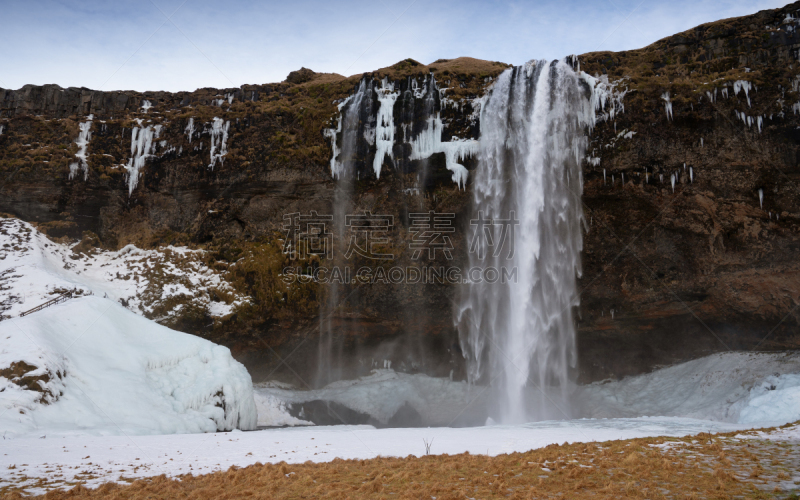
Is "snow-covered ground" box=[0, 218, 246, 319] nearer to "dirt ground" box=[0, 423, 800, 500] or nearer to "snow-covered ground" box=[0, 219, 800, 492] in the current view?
"snow-covered ground" box=[0, 219, 800, 492]

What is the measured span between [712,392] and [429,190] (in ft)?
50.0

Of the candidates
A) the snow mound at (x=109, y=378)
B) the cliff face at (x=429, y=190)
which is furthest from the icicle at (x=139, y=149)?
the snow mound at (x=109, y=378)

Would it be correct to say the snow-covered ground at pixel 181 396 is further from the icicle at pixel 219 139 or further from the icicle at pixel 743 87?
the icicle at pixel 743 87

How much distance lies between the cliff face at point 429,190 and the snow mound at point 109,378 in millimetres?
7541

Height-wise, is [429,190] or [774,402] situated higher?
[429,190]

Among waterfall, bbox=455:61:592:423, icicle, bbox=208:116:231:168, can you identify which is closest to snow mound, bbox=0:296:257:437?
icicle, bbox=208:116:231:168

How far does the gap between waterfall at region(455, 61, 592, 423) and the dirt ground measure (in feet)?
44.7

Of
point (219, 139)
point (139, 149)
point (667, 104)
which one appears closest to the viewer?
point (667, 104)

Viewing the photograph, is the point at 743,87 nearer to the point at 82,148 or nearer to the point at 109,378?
the point at 109,378

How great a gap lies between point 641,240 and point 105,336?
73.0 feet

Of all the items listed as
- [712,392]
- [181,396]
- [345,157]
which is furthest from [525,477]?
[345,157]

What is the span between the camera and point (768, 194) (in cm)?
2141

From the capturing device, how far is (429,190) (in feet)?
79.9

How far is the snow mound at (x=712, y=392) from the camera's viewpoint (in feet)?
59.7
